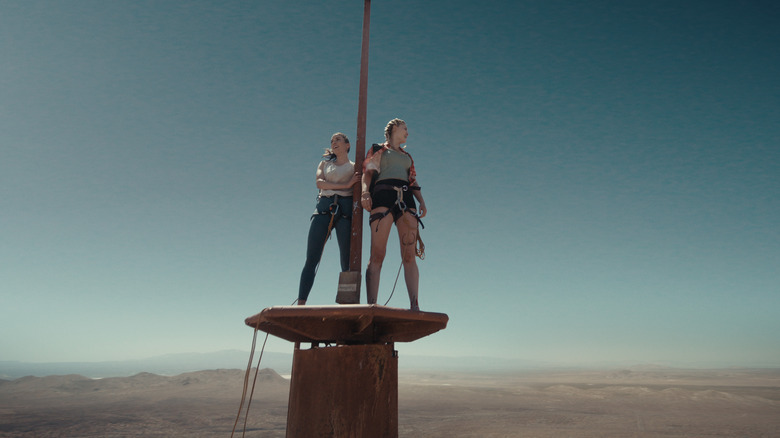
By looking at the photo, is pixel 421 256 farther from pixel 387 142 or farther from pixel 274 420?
pixel 274 420

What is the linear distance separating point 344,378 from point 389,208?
4.92ft

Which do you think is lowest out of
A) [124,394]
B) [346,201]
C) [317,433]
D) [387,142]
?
[124,394]

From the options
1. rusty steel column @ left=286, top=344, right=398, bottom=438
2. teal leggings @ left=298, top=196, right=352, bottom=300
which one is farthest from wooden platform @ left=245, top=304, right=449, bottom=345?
teal leggings @ left=298, top=196, right=352, bottom=300

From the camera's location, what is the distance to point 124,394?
28.8 metres

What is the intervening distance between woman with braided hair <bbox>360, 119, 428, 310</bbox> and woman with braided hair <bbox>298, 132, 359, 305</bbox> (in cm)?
24

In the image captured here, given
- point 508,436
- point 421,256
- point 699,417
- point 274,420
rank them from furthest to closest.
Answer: point 699,417 < point 274,420 < point 508,436 < point 421,256

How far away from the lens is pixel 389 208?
3.70 m

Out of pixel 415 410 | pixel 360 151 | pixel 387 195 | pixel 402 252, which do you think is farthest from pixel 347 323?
pixel 415 410

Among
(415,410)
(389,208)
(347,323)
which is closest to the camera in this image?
(347,323)

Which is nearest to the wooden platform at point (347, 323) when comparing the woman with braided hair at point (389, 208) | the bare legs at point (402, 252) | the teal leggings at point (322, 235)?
the bare legs at point (402, 252)

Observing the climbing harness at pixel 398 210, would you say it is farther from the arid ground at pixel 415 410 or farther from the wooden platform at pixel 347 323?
the arid ground at pixel 415 410

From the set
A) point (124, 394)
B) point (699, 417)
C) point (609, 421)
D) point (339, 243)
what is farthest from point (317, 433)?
point (124, 394)

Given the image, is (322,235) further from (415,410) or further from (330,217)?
(415,410)

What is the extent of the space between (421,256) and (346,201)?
33.7 inches
